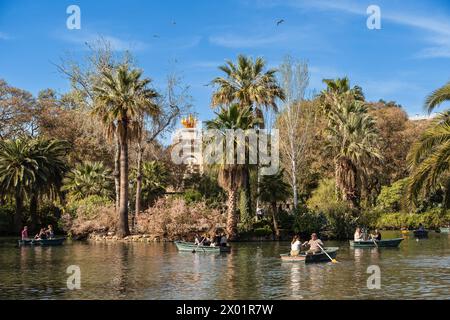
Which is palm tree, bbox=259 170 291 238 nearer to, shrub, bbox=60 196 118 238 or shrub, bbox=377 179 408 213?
shrub, bbox=60 196 118 238

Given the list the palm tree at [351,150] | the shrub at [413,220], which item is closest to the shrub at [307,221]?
the palm tree at [351,150]

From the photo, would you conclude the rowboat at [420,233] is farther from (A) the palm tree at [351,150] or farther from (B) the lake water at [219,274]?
(B) the lake water at [219,274]

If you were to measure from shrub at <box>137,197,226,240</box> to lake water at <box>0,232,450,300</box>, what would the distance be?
7.59 metres

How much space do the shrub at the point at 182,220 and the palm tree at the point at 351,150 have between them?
11953 millimetres

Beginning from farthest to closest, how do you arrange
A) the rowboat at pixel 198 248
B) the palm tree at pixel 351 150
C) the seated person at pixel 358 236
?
the palm tree at pixel 351 150 < the seated person at pixel 358 236 < the rowboat at pixel 198 248

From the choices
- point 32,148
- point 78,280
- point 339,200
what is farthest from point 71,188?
point 78,280

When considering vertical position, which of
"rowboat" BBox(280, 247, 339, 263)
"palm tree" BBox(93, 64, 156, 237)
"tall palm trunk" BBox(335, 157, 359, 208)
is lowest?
"rowboat" BBox(280, 247, 339, 263)

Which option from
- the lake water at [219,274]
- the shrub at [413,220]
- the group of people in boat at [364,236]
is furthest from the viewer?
the shrub at [413,220]

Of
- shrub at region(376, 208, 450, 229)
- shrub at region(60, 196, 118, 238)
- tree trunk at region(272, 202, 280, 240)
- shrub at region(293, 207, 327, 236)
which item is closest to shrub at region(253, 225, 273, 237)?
tree trunk at region(272, 202, 280, 240)

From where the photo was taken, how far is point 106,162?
246 ft

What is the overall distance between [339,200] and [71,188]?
2598 cm

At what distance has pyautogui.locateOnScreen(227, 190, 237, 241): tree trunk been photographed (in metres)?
49.4

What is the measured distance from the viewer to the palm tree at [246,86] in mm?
55406
